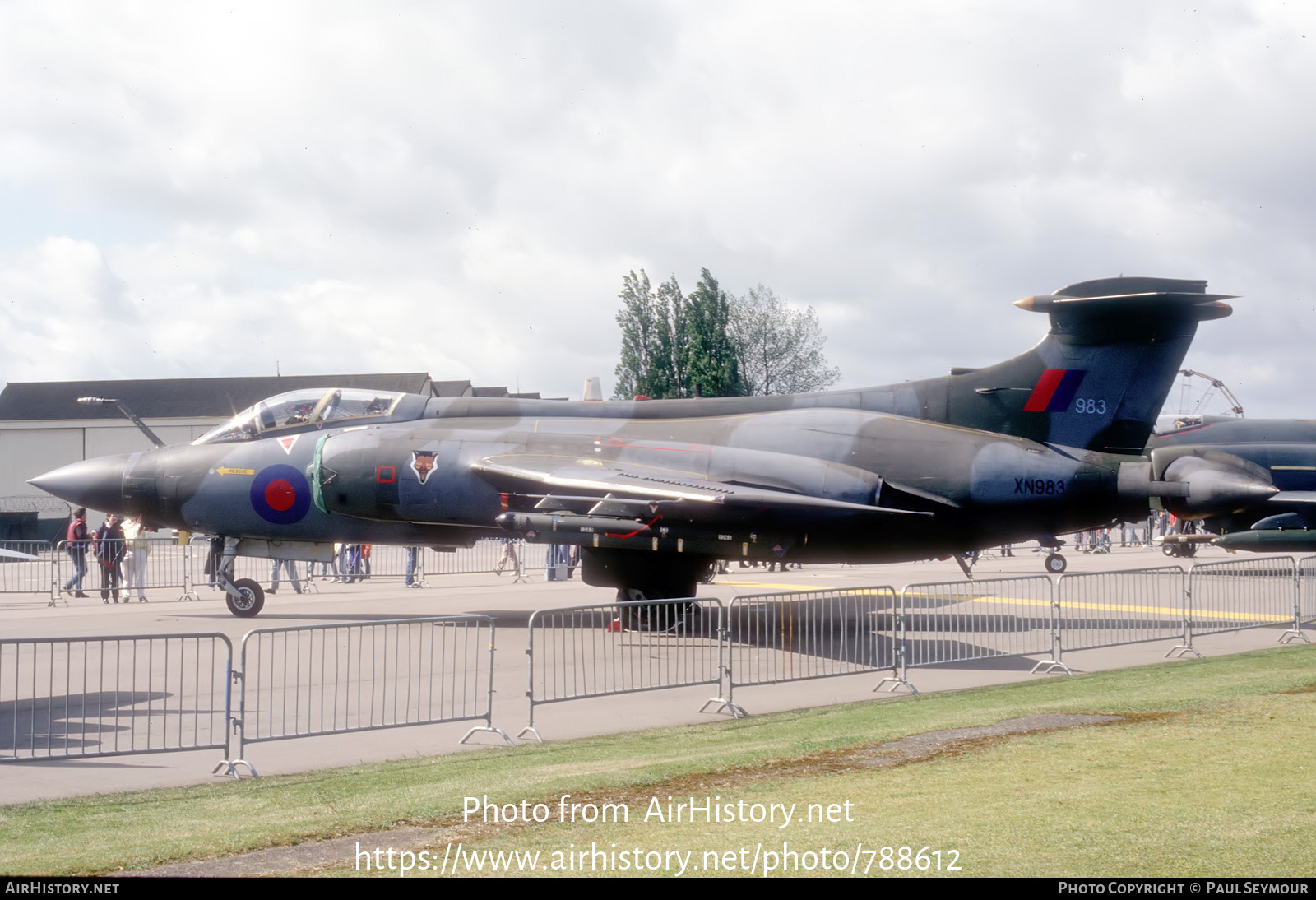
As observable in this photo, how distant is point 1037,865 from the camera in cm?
516

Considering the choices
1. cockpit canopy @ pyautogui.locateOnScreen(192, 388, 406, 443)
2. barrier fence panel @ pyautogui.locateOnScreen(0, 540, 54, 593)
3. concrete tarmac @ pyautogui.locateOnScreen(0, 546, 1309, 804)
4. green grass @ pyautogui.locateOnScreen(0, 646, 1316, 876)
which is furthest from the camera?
barrier fence panel @ pyautogui.locateOnScreen(0, 540, 54, 593)

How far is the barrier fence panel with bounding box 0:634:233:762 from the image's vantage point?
865cm

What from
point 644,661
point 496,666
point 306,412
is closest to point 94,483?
point 306,412

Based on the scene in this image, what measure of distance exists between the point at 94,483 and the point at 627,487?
32.0 feet

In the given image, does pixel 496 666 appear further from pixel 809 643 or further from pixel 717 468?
pixel 717 468

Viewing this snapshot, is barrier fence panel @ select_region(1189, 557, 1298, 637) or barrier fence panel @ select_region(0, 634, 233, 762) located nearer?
barrier fence panel @ select_region(0, 634, 233, 762)

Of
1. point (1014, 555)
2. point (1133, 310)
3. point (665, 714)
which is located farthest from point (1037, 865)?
point (1014, 555)

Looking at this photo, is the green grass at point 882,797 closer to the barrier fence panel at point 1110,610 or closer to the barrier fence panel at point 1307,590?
the barrier fence panel at point 1110,610

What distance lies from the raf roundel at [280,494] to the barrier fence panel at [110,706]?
4.03 m

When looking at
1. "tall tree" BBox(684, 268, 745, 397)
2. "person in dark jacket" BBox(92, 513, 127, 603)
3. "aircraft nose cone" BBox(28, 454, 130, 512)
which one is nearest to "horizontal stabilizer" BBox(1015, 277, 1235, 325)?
"aircraft nose cone" BBox(28, 454, 130, 512)

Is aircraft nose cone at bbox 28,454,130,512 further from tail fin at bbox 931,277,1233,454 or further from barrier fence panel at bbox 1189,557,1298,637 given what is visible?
barrier fence panel at bbox 1189,557,1298,637

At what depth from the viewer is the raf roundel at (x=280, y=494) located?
17875mm

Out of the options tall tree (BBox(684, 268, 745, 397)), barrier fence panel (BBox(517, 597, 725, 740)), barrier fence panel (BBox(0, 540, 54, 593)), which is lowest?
barrier fence panel (BBox(0, 540, 54, 593))
